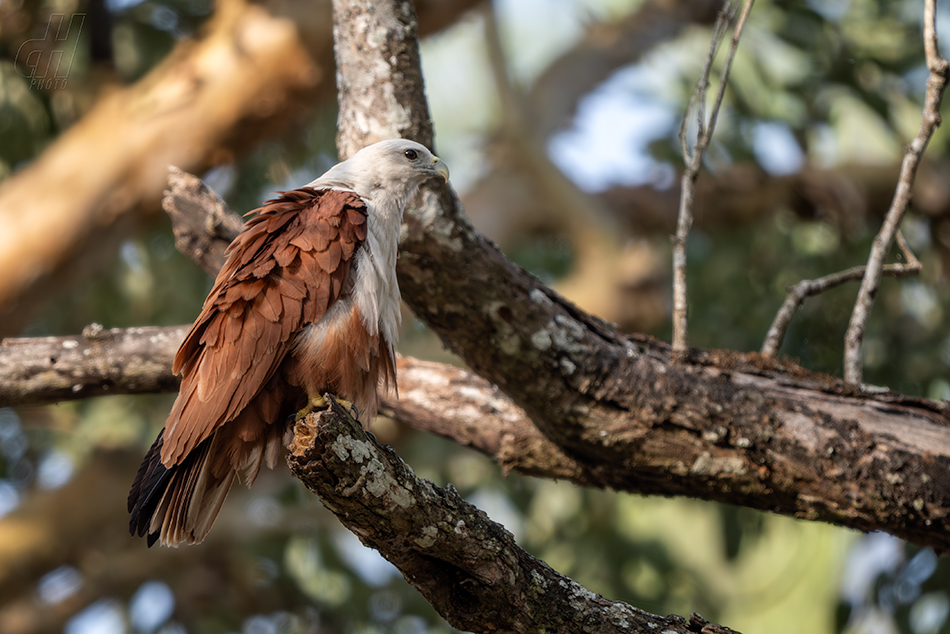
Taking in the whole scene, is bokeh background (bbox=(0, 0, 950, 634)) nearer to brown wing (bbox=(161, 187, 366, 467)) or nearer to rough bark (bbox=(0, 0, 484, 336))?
rough bark (bbox=(0, 0, 484, 336))

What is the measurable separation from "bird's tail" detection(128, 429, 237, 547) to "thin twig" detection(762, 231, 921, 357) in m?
2.61

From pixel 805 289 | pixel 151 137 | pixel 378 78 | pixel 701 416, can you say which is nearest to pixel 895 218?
pixel 805 289

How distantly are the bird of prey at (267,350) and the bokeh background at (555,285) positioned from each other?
12.5 feet

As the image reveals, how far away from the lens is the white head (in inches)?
144

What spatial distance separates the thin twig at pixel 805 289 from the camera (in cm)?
406

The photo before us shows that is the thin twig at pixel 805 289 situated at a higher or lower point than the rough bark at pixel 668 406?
higher

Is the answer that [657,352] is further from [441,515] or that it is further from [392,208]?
[441,515]

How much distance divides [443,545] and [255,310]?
1175 mm

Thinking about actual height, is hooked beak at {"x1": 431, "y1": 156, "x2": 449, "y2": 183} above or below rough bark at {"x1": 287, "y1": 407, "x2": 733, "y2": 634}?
above

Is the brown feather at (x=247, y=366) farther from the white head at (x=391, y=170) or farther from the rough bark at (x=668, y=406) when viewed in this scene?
the rough bark at (x=668, y=406)

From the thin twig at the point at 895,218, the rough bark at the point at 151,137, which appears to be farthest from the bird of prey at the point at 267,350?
the rough bark at the point at 151,137

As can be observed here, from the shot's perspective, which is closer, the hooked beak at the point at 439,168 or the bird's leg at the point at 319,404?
the bird's leg at the point at 319,404

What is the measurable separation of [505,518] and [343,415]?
6.74 meters

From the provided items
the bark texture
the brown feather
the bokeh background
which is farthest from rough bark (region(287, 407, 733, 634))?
the bokeh background
